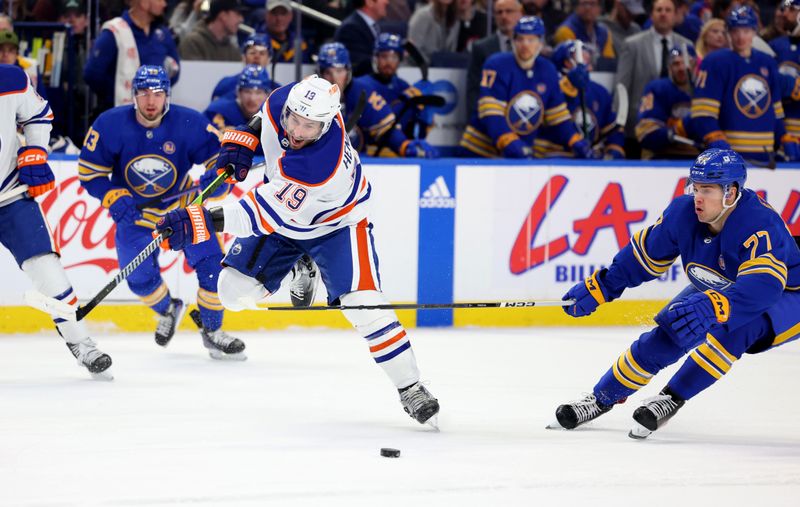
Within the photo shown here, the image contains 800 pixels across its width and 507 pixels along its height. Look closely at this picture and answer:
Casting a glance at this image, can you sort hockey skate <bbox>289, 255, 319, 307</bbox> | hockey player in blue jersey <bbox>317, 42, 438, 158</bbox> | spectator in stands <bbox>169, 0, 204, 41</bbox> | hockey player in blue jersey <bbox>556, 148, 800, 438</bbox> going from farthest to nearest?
1. spectator in stands <bbox>169, 0, 204, 41</bbox>
2. hockey player in blue jersey <bbox>317, 42, 438, 158</bbox>
3. hockey skate <bbox>289, 255, 319, 307</bbox>
4. hockey player in blue jersey <bbox>556, 148, 800, 438</bbox>

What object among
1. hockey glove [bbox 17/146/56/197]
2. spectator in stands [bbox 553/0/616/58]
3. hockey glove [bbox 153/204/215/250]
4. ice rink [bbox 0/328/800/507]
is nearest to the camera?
ice rink [bbox 0/328/800/507]

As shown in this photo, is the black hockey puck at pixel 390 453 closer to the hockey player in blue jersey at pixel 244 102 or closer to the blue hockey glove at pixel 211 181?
the blue hockey glove at pixel 211 181

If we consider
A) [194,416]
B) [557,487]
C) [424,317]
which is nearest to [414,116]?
[424,317]

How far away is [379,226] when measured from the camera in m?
7.13

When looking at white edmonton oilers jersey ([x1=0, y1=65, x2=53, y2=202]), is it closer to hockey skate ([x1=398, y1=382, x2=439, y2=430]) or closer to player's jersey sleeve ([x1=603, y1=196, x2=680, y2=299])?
hockey skate ([x1=398, y1=382, x2=439, y2=430])

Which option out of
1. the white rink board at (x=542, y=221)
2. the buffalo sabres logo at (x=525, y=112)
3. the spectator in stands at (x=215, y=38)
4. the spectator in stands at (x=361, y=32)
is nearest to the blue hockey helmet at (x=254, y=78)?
the spectator in stands at (x=215, y=38)

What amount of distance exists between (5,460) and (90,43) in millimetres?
3849

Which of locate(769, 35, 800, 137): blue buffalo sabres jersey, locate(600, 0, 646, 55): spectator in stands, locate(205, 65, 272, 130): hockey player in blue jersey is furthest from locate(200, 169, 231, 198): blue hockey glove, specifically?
locate(769, 35, 800, 137): blue buffalo sabres jersey

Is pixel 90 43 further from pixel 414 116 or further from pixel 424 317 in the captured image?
pixel 424 317

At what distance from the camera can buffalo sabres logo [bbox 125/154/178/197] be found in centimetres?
596

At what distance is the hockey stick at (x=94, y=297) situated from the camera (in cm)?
505

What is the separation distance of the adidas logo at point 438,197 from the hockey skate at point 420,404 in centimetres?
266

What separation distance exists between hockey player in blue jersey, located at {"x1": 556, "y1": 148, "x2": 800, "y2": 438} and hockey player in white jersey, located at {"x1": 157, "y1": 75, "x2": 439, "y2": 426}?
0.65 m

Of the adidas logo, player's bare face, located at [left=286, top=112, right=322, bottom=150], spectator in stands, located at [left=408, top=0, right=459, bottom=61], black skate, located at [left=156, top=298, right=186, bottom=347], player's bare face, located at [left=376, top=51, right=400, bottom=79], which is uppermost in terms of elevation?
player's bare face, located at [left=286, top=112, right=322, bottom=150]
